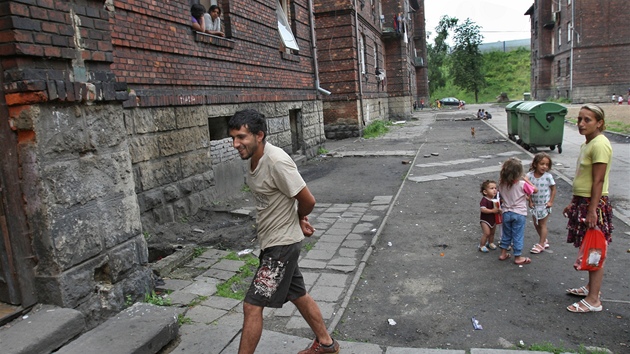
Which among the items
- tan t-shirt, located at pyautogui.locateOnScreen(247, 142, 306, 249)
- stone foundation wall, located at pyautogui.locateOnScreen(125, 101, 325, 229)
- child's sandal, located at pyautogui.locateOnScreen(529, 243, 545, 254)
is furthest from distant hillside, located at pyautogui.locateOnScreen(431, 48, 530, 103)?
tan t-shirt, located at pyautogui.locateOnScreen(247, 142, 306, 249)

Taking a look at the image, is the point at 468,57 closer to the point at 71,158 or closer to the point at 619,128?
the point at 619,128

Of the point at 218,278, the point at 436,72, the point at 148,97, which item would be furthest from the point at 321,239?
the point at 436,72

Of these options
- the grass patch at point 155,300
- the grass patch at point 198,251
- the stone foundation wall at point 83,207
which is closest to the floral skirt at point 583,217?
the grass patch at point 155,300

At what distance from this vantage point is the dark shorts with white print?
9.77 ft

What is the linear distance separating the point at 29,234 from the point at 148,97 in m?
3.42

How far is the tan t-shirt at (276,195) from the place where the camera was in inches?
118

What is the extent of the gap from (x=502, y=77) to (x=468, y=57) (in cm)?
1244

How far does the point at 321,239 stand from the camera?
6289 millimetres

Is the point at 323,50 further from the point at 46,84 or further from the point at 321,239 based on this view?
the point at 46,84

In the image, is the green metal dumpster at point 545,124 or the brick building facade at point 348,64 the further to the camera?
the brick building facade at point 348,64

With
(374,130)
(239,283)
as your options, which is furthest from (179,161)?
(374,130)

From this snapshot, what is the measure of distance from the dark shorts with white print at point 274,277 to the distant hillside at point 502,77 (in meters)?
65.6

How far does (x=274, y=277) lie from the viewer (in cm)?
301

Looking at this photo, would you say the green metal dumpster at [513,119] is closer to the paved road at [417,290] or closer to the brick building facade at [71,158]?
the paved road at [417,290]
